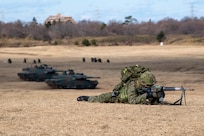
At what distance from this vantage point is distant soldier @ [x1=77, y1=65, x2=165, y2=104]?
11.3m

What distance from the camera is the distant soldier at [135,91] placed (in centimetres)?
1133

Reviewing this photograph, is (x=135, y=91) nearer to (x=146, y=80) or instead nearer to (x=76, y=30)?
(x=146, y=80)

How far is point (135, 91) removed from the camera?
11664 mm

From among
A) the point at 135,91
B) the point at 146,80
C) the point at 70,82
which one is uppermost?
the point at 146,80

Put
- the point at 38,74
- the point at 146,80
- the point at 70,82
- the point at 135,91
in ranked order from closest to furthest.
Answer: the point at 146,80, the point at 135,91, the point at 70,82, the point at 38,74

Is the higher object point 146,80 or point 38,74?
point 146,80

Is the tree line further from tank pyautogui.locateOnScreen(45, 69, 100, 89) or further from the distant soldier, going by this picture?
the distant soldier

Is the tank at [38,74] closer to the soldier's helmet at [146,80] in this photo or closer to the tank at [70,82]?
the tank at [70,82]

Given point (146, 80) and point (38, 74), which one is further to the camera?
point (38, 74)

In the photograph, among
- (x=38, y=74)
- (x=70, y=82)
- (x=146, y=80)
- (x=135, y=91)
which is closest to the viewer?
(x=146, y=80)

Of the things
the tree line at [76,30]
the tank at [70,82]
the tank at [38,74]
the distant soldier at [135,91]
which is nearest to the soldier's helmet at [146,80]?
the distant soldier at [135,91]

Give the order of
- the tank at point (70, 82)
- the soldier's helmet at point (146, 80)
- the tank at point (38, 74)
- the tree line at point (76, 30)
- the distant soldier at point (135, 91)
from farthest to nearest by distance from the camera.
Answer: the tree line at point (76, 30) → the tank at point (38, 74) → the tank at point (70, 82) → the soldier's helmet at point (146, 80) → the distant soldier at point (135, 91)

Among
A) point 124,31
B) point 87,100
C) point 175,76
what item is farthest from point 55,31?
point 87,100

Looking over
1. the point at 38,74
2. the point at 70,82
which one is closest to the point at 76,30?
the point at 38,74
